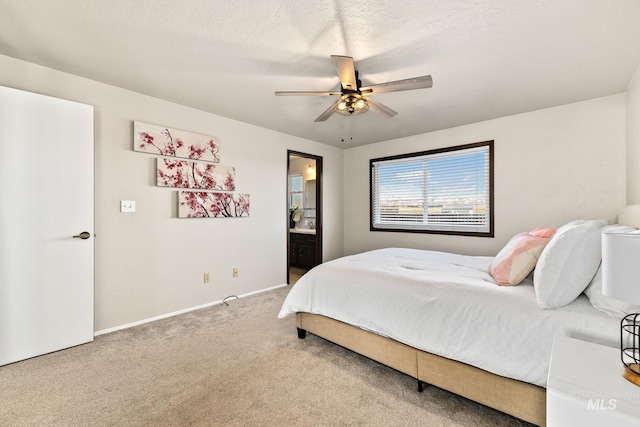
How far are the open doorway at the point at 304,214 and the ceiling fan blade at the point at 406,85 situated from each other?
247cm

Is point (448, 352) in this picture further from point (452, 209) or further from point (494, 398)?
point (452, 209)

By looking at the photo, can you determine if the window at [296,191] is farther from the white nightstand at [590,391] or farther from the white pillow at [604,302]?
the white nightstand at [590,391]

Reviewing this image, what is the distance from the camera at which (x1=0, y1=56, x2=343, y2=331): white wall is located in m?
2.68

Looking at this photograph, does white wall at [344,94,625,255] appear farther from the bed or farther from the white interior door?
the white interior door

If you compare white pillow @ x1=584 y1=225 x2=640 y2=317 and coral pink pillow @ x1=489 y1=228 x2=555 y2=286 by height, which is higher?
coral pink pillow @ x1=489 y1=228 x2=555 y2=286

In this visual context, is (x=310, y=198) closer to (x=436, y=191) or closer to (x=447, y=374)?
(x=436, y=191)

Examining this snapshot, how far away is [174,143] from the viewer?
10.4 ft

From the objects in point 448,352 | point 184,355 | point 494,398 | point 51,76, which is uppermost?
point 51,76

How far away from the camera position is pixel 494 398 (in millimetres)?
1526

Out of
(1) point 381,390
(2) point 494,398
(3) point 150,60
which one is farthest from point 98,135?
(2) point 494,398

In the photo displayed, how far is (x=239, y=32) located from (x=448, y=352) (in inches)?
98.7

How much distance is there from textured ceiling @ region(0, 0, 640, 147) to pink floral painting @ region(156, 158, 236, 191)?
2.43 feet

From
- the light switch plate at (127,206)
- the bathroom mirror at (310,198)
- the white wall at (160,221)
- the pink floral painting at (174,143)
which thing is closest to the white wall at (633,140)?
the white wall at (160,221)

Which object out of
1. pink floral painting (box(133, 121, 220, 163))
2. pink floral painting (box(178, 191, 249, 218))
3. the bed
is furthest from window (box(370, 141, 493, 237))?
pink floral painting (box(133, 121, 220, 163))
